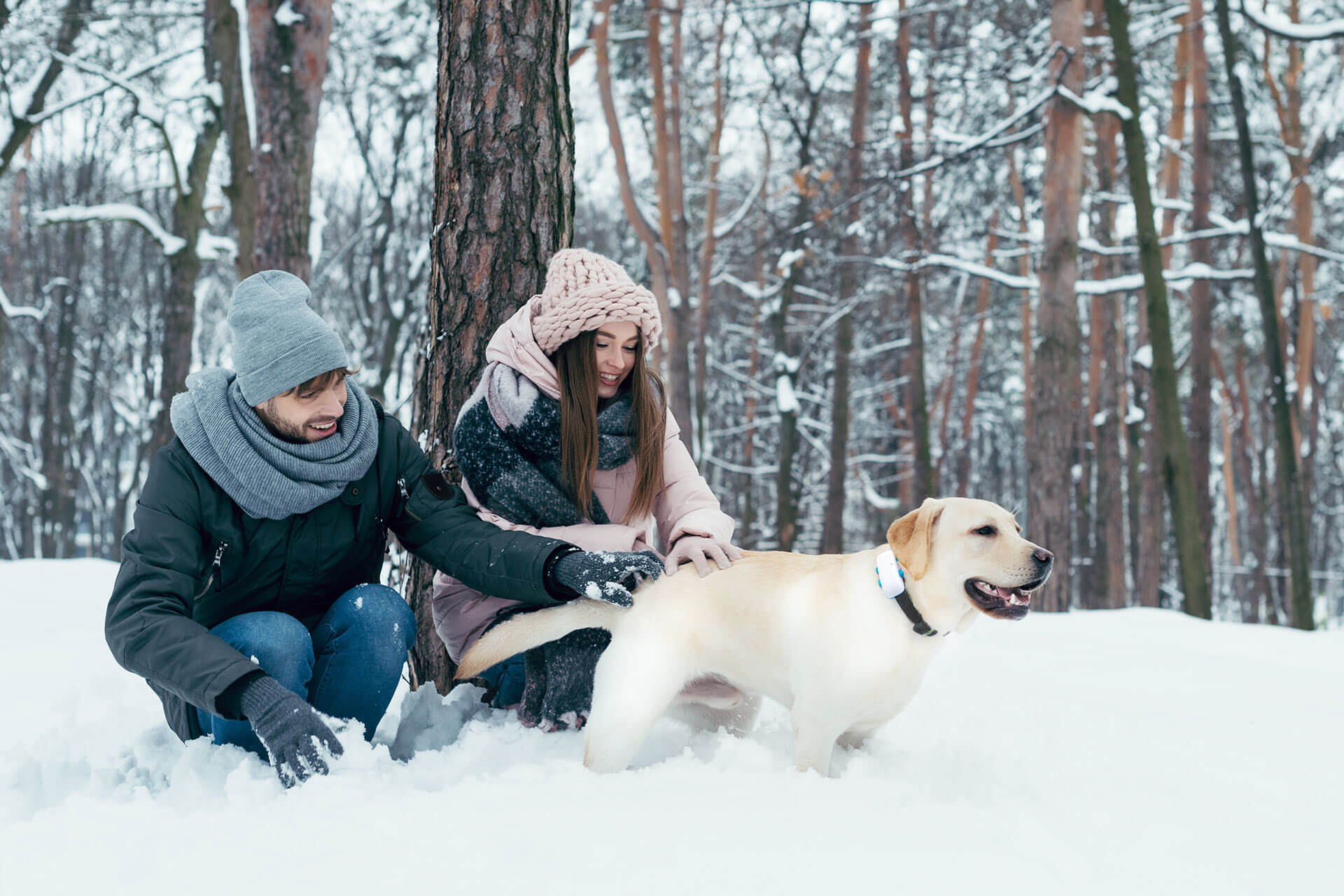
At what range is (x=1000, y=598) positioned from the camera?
2.23 meters

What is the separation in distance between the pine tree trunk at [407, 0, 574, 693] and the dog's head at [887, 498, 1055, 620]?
1831 millimetres

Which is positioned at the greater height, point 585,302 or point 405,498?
point 585,302

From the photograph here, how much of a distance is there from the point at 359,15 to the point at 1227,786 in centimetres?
1553

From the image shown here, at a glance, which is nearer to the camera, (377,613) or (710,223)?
(377,613)

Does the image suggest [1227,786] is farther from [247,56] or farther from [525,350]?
[247,56]

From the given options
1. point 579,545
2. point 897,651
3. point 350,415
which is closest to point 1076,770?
point 897,651

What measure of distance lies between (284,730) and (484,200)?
2.14 metres

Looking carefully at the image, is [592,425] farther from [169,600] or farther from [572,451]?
[169,600]

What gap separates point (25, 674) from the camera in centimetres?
355

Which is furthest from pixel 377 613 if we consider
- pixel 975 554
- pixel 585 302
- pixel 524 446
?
pixel 975 554

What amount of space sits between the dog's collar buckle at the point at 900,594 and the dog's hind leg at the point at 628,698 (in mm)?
579

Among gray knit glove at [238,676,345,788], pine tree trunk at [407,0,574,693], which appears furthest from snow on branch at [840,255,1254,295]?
gray knit glove at [238,676,345,788]

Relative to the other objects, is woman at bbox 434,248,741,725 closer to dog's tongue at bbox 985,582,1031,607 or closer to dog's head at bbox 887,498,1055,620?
dog's head at bbox 887,498,1055,620

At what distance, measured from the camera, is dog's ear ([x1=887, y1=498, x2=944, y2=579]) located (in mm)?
2270
